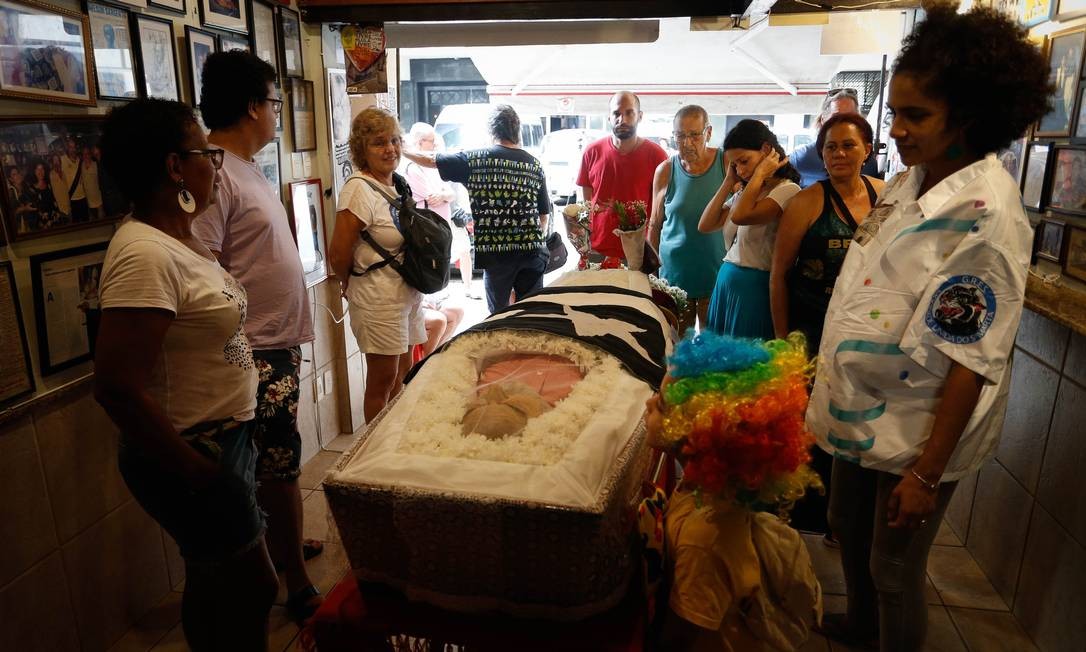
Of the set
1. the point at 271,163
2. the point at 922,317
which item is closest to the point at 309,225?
the point at 271,163

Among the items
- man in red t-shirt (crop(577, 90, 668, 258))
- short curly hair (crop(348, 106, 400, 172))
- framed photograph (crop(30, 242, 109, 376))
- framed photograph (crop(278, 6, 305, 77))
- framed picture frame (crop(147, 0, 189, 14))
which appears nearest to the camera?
framed photograph (crop(30, 242, 109, 376))

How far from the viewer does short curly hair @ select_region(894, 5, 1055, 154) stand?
1.30m

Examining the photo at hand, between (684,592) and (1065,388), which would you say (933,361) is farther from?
(1065,388)

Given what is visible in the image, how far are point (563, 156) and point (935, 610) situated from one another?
576cm

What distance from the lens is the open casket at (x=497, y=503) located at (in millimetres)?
1295

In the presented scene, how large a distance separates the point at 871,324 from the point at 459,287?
17.8ft

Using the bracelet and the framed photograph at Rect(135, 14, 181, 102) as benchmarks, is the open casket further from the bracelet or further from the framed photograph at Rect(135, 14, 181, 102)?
the framed photograph at Rect(135, 14, 181, 102)

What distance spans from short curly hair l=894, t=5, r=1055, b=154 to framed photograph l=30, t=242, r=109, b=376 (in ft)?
6.15

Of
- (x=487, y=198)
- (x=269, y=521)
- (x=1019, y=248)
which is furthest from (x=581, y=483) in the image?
(x=487, y=198)

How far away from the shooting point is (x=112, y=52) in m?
1.88

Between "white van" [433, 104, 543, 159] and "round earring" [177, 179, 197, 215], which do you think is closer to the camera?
"round earring" [177, 179, 197, 215]

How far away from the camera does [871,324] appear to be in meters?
1.41

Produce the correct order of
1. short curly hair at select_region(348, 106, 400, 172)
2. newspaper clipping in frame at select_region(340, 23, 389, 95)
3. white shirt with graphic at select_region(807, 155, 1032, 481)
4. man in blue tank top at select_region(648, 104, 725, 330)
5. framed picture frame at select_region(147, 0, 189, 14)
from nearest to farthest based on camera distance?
white shirt with graphic at select_region(807, 155, 1032, 481) → framed picture frame at select_region(147, 0, 189, 14) → short curly hair at select_region(348, 106, 400, 172) → newspaper clipping in frame at select_region(340, 23, 389, 95) → man in blue tank top at select_region(648, 104, 725, 330)

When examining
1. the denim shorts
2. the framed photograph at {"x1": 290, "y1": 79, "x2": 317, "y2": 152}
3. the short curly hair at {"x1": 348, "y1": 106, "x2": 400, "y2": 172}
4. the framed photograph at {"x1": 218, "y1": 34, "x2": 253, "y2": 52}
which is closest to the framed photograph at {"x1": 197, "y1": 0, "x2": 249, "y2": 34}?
the framed photograph at {"x1": 218, "y1": 34, "x2": 253, "y2": 52}
